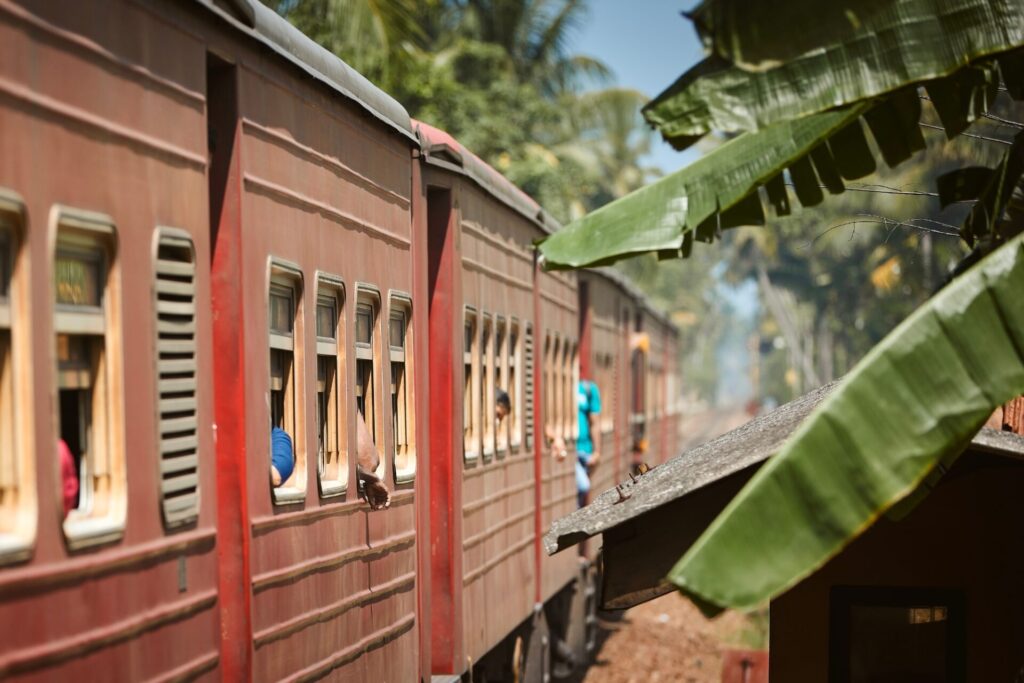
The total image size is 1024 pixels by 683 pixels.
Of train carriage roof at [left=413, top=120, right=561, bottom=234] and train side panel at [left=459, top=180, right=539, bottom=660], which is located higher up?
train carriage roof at [left=413, top=120, right=561, bottom=234]

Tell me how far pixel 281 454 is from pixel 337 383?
0.74 m

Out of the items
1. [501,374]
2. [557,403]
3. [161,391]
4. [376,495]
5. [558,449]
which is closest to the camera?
[161,391]

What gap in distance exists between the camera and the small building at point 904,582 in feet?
19.8

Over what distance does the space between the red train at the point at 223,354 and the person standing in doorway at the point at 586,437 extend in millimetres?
5711

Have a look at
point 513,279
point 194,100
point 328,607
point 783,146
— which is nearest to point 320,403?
point 328,607

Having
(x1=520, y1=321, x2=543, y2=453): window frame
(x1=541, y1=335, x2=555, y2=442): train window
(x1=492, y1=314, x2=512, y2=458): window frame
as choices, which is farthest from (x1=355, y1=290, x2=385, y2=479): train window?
(x1=541, y1=335, x2=555, y2=442): train window

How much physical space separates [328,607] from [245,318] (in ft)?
4.78

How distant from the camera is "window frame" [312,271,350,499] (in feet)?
20.9

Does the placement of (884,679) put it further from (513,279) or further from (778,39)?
(513,279)

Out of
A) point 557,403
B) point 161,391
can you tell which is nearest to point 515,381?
point 557,403

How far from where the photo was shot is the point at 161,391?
4.67m

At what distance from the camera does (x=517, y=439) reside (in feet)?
37.1

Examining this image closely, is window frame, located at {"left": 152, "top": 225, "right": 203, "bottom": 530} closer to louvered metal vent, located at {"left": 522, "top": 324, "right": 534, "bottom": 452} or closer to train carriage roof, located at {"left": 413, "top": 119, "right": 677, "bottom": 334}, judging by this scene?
train carriage roof, located at {"left": 413, "top": 119, "right": 677, "bottom": 334}

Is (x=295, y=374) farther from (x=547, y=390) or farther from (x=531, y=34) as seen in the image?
(x=531, y=34)
